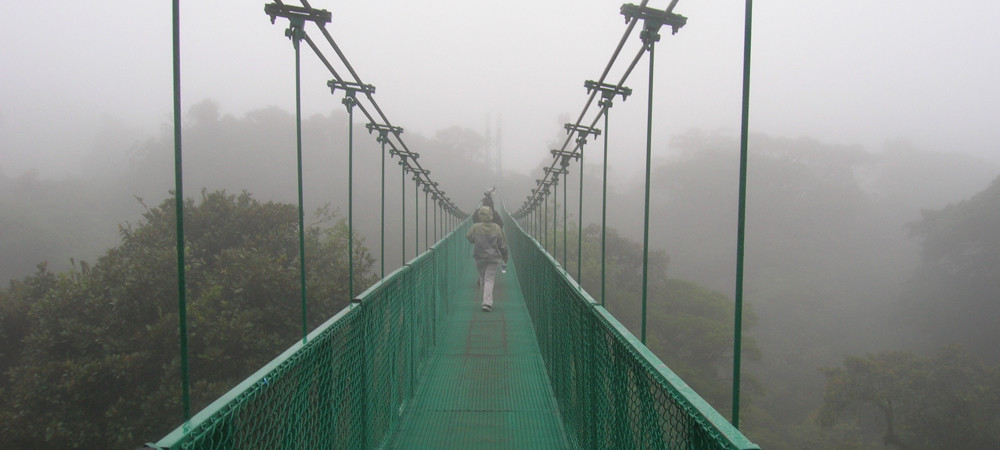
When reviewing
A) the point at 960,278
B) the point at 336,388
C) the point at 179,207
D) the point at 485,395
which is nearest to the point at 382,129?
the point at 485,395

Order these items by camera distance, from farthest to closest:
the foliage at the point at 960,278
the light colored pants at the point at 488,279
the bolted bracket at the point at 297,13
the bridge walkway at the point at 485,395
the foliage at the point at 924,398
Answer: the foliage at the point at 960,278 < the foliage at the point at 924,398 < the light colored pants at the point at 488,279 < the bridge walkway at the point at 485,395 < the bolted bracket at the point at 297,13

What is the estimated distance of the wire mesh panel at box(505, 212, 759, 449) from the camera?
1145mm

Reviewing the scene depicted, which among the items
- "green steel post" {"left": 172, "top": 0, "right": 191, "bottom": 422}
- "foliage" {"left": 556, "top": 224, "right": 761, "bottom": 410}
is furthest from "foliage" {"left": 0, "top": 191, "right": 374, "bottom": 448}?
"foliage" {"left": 556, "top": 224, "right": 761, "bottom": 410}

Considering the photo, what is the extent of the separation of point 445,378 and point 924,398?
618 inches

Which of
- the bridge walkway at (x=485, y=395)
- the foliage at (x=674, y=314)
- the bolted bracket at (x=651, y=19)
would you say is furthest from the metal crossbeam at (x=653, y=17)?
the foliage at (x=674, y=314)

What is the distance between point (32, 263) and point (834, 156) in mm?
53651

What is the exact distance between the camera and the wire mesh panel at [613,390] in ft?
3.76

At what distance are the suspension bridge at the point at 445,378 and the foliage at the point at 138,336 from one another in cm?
385

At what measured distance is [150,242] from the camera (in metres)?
9.62

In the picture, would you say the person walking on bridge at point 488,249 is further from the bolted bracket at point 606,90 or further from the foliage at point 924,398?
the foliage at point 924,398

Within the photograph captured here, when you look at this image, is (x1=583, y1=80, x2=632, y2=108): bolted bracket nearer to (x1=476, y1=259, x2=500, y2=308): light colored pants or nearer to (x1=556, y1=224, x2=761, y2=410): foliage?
(x1=476, y1=259, x2=500, y2=308): light colored pants

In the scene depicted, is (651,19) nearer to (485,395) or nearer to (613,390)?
(613,390)

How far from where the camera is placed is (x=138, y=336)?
7.55 meters

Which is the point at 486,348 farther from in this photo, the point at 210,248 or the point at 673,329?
the point at 673,329
